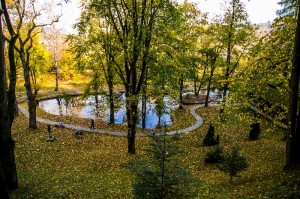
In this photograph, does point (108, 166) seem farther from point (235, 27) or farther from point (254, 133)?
point (235, 27)

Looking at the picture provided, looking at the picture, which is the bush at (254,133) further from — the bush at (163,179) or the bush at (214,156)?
the bush at (163,179)

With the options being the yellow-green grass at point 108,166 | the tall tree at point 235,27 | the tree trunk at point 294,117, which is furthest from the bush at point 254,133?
the tree trunk at point 294,117

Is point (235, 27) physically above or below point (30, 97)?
above

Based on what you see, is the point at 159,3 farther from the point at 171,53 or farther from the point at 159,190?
the point at 159,190

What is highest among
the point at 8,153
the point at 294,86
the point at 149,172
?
the point at 294,86

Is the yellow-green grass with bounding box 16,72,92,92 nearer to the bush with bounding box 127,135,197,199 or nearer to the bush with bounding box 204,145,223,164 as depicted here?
the bush with bounding box 204,145,223,164

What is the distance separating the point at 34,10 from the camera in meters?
22.9

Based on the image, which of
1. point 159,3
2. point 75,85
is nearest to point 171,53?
point 159,3

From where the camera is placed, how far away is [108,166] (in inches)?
655

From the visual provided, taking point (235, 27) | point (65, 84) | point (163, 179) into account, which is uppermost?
point (235, 27)

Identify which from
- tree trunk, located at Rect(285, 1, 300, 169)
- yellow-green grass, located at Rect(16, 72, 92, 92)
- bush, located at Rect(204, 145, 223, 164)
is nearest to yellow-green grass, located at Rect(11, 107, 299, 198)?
bush, located at Rect(204, 145, 223, 164)

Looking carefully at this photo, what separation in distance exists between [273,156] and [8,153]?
14318 millimetres

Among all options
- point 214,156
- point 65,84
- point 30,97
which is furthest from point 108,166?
point 65,84

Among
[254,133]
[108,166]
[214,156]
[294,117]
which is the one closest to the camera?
[294,117]
